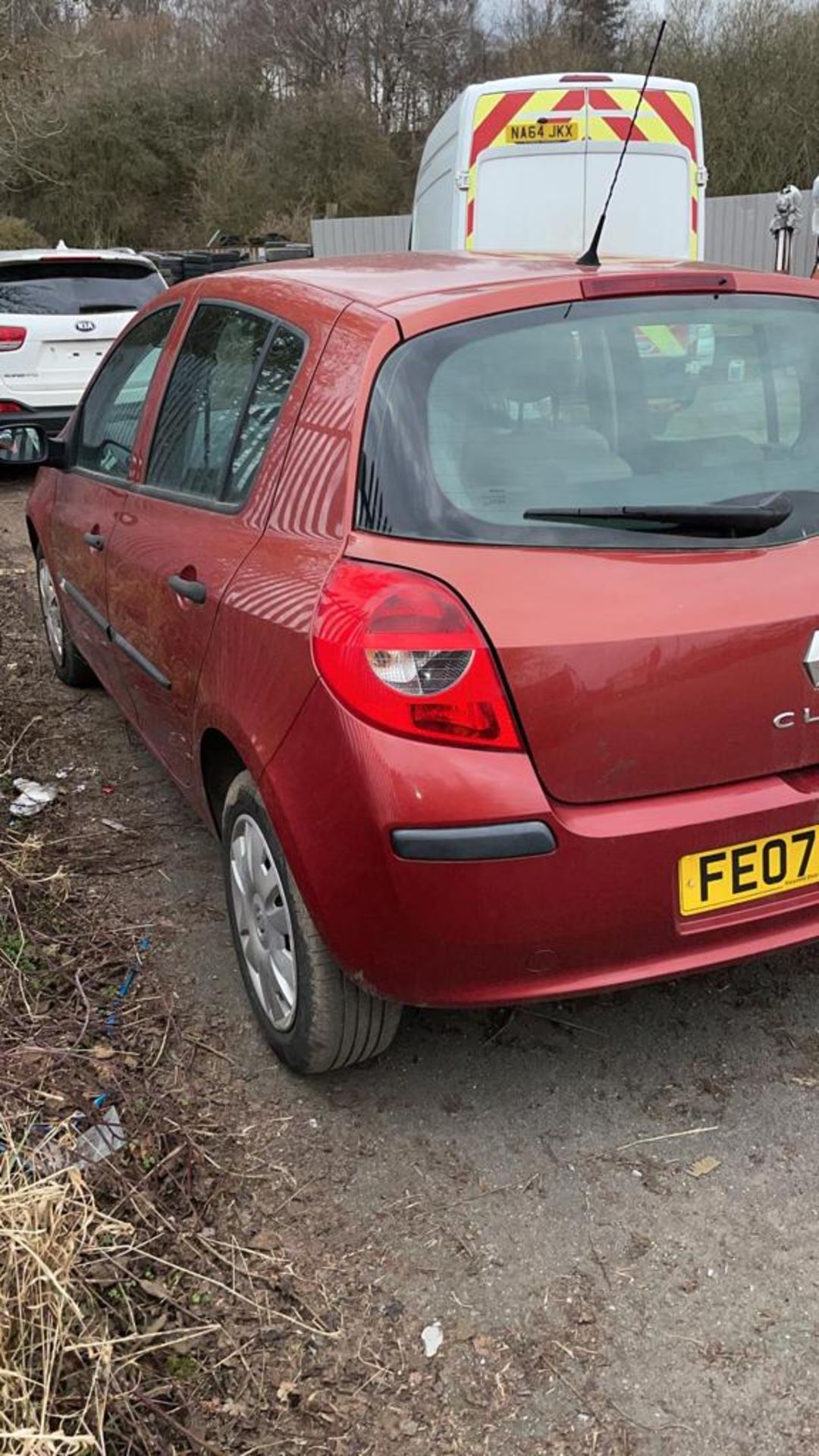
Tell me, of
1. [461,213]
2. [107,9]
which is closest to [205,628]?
[461,213]

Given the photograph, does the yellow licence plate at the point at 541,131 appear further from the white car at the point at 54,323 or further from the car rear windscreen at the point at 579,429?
the car rear windscreen at the point at 579,429

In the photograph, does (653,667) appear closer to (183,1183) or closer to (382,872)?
(382,872)

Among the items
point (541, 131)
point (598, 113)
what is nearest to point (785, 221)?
point (598, 113)

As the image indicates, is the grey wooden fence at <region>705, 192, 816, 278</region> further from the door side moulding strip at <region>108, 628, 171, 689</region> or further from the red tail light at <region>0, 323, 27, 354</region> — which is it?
the door side moulding strip at <region>108, 628, 171, 689</region>

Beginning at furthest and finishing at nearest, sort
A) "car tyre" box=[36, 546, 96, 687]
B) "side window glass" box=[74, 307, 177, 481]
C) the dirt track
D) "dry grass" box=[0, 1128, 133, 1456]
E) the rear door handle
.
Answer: "car tyre" box=[36, 546, 96, 687] < "side window glass" box=[74, 307, 177, 481] < the rear door handle < the dirt track < "dry grass" box=[0, 1128, 133, 1456]

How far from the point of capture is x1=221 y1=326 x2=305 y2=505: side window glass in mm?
2650

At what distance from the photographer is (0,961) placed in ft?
9.72

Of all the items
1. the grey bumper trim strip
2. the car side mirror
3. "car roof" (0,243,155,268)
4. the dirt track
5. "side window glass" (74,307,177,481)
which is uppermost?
"car roof" (0,243,155,268)

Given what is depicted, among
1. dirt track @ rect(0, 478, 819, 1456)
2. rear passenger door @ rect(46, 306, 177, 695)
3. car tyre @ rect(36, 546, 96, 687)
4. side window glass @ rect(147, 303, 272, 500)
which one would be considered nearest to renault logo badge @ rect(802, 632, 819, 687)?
dirt track @ rect(0, 478, 819, 1456)

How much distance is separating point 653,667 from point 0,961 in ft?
6.03

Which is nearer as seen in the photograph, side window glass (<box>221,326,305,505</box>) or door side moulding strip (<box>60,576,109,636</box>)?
side window glass (<box>221,326,305,505</box>)

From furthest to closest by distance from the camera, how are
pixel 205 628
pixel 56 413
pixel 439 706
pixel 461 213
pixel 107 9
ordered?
1. pixel 107 9
2. pixel 56 413
3. pixel 461 213
4. pixel 205 628
5. pixel 439 706

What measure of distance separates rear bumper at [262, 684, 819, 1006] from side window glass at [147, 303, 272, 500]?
41.4 inches

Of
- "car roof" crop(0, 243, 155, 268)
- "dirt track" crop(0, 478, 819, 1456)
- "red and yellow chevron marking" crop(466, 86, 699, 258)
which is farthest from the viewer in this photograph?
"car roof" crop(0, 243, 155, 268)
